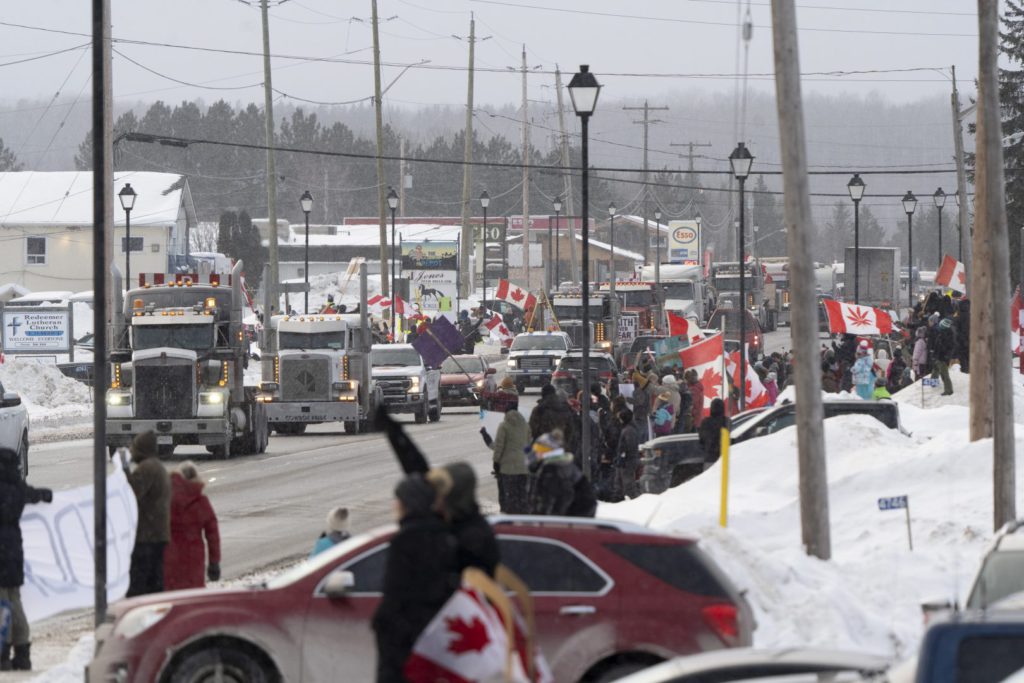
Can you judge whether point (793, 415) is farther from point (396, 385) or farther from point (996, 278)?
point (396, 385)

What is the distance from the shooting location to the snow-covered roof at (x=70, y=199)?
89188 millimetres

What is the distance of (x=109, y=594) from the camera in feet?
42.0

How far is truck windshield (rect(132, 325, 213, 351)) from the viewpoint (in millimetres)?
32219

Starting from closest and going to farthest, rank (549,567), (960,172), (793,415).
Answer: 1. (549,567)
2. (793,415)
3. (960,172)

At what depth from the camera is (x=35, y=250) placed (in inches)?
3479

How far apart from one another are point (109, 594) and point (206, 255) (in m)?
84.0

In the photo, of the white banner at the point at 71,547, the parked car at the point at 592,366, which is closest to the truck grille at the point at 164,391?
the parked car at the point at 592,366

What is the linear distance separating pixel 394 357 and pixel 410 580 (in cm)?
3641

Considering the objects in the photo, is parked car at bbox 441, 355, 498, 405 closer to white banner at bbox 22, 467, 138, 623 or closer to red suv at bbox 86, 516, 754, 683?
white banner at bbox 22, 467, 138, 623

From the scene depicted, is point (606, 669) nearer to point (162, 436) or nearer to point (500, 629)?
point (500, 629)

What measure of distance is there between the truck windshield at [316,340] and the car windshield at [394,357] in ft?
14.8

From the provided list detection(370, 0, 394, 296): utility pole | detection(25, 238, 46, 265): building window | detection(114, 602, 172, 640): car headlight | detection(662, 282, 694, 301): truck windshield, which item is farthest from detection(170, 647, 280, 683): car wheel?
detection(25, 238, 46, 265): building window

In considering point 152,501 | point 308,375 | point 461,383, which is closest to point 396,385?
point 308,375

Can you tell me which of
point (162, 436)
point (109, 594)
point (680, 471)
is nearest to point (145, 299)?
point (162, 436)
